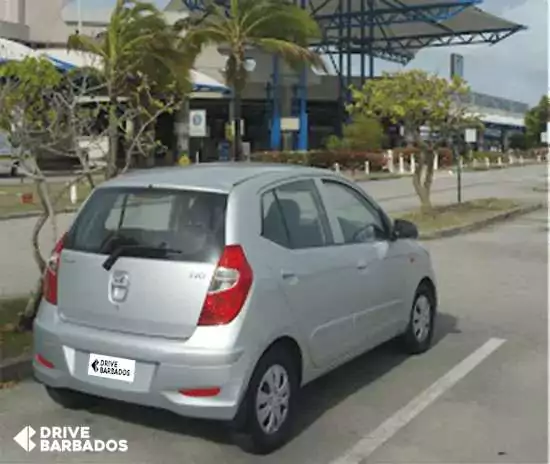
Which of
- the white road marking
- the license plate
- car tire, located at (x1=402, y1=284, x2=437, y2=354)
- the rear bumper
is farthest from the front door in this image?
the license plate

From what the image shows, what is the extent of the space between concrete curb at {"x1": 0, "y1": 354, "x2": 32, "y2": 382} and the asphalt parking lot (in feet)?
0.53

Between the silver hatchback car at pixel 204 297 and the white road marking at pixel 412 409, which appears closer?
the silver hatchback car at pixel 204 297

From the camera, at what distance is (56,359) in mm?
4828

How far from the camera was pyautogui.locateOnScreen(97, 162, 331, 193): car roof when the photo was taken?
4844 millimetres

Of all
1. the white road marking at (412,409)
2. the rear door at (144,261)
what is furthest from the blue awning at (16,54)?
the white road marking at (412,409)

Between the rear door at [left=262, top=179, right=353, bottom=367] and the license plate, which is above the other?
the rear door at [left=262, top=179, right=353, bottom=367]

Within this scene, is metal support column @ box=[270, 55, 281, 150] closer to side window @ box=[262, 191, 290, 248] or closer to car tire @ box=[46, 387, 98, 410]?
car tire @ box=[46, 387, 98, 410]

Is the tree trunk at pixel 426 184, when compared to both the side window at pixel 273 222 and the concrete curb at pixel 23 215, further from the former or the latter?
the side window at pixel 273 222

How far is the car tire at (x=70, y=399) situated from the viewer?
524cm

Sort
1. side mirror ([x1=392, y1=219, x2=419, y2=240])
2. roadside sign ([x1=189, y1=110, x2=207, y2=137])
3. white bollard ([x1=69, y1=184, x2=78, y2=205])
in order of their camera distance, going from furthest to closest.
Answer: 1. roadside sign ([x1=189, y1=110, x2=207, y2=137])
2. white bollard ([x1=69, y1=184, x2=78, y2=205])
3. side mirror ([x1=392, y1=219, x2=419, y2=240])

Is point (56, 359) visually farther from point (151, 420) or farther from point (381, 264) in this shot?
point (381, 264)

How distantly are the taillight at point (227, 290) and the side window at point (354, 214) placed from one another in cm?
129

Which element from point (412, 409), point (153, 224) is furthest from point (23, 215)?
point (412, 409)

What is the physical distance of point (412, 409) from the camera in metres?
5.46
